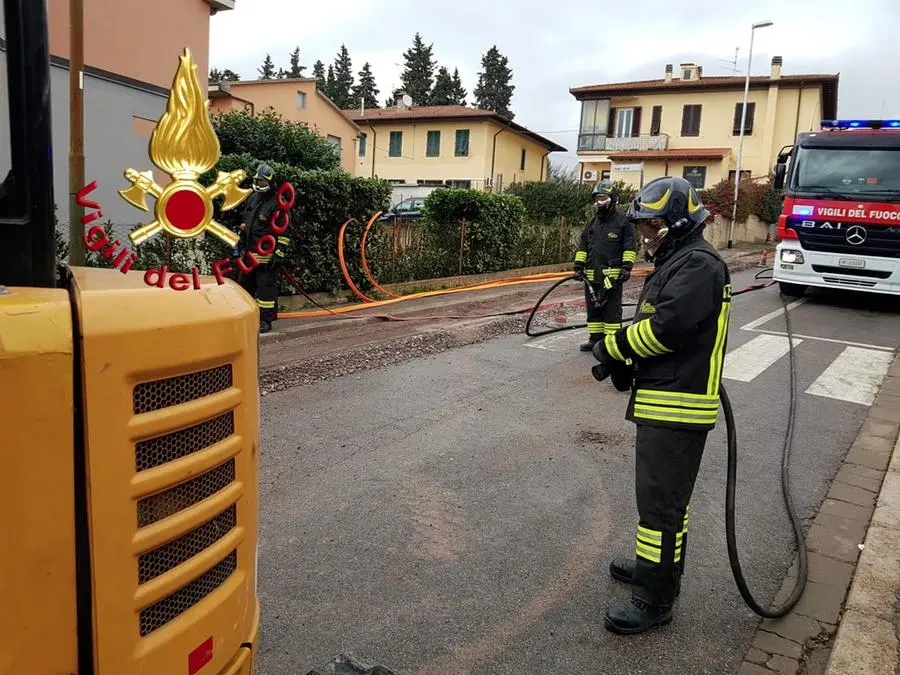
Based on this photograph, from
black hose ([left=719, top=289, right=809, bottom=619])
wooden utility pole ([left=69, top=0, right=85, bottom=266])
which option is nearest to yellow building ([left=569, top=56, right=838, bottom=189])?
wooden utility pole ([left=69, top=0, right=85, bottom=266])

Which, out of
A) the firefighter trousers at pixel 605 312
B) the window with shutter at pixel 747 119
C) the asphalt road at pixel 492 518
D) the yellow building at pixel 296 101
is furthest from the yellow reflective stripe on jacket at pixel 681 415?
the window with shutter at pixel 747 119

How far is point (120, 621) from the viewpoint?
55.8 inches

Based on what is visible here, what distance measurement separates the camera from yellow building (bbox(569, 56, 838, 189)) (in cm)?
3750

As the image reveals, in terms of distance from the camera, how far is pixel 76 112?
502cm

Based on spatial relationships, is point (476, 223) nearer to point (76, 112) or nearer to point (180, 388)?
point (76, 112)

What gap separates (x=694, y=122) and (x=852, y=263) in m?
30.7

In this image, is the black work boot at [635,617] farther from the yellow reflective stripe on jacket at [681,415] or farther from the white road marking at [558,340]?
the white road marking at [558,340]

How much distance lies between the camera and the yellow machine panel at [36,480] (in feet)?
3.93

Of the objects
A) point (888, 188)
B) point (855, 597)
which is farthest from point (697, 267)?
point (888, 188)

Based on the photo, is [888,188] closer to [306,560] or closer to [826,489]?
[826,489]

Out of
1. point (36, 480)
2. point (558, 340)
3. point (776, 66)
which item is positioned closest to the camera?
point (36, 480)

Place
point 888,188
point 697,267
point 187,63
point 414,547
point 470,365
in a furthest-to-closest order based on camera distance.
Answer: point 888,188 < point 470,365 < point 414,547 < point 697,267 < point 187,63

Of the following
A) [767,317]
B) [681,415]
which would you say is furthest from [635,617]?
[767,317]

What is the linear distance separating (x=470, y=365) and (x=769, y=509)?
12.5 feet
